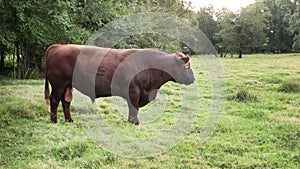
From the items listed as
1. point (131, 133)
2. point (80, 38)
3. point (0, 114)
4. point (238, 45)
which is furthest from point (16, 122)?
point (238, 45)

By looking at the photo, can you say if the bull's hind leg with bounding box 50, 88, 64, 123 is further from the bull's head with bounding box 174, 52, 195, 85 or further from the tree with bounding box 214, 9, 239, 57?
the tree with bounding box 214, 9, 239, 57

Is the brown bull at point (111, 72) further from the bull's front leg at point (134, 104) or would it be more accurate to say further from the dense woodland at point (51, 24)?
the dense woodland at point (51, 24)

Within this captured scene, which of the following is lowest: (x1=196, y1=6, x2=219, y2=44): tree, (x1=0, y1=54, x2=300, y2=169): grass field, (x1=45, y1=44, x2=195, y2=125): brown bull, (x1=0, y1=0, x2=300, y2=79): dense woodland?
(x1=0, y1=54, x2=300, y2=169): grass field

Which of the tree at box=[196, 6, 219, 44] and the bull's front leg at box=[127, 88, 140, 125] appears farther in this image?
the tree at box=[196, 6, 219, 44]

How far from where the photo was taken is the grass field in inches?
185

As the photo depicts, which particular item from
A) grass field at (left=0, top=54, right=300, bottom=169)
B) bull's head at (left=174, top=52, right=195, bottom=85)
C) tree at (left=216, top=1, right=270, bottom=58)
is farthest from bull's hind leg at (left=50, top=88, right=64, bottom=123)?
tree at (left=216, top=1, right=270, bottom=58)

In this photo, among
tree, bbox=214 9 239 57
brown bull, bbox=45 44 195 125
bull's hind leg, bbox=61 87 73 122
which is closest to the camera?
brown bull, bbox=45 44 195 125

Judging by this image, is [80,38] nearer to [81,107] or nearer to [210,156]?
[81,107]

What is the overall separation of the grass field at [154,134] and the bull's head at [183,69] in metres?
0.82

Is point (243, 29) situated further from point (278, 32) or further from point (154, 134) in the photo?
point (154, 134)

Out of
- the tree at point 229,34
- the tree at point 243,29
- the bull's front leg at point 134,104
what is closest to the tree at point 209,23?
the tree at point 229,34

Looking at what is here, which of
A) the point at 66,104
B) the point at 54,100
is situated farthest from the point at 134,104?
the point at 54,100

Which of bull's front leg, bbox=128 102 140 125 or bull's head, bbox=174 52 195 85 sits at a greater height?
bull's head, bbox=174 52 195 85

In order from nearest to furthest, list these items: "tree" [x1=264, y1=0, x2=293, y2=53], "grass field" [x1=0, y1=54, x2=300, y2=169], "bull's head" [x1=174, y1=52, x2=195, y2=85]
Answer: "grass field" [x1=0, y1=54, x2=300, y2=169] < "bull's head" [x1=174, y1=52, x2=195, y2=85] < "tree" [x1=264, y1=0, x2=293, y2=53]
